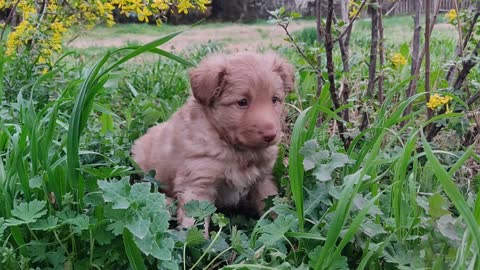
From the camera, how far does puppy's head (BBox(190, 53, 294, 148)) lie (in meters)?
2.38

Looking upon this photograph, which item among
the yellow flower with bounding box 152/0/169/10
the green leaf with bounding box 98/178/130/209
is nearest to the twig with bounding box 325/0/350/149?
the yellow flower with bounding box 152/0/169/10

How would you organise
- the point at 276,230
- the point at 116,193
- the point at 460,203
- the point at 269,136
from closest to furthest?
1. the point at 460,203
2. the point at 116,193
3. the point at 276,230
4. the point at 269,136

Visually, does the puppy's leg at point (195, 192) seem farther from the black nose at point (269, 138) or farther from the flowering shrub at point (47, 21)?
the flowering shrub at point (47, 21)

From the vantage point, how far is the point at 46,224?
1.95 meters

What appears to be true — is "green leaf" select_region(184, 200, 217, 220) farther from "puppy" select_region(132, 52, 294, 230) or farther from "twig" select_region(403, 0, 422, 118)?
"twig" select_region(403, 0, 422, 118)

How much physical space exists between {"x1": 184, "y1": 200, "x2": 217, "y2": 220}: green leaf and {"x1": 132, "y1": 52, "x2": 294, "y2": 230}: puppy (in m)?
0.24

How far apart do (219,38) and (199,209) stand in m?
6.66

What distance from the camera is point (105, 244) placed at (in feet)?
6.50

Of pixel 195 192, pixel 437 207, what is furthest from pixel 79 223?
pixel 437 207

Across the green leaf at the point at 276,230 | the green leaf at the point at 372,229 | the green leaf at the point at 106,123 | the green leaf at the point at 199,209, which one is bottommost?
the green leaf at the point at 372,229

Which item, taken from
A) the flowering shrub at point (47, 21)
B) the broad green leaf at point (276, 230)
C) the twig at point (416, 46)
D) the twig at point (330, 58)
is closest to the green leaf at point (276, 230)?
the broad green leaf at point (276, 230)

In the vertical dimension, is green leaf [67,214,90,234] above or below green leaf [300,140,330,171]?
below

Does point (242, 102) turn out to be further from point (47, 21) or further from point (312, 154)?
point (47, 21)

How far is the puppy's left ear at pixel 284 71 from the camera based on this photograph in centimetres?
258
